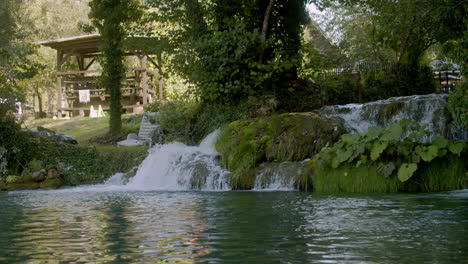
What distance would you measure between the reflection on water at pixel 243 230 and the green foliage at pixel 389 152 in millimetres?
879

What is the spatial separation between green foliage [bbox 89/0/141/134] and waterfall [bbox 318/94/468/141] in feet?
28.5

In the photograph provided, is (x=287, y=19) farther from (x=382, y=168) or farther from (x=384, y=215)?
(x=384, y=215)

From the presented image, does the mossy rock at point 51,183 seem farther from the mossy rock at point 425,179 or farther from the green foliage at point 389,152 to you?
the mossy rock at point 425,179

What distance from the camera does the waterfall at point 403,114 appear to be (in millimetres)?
13289

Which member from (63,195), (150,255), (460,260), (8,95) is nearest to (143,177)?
(63,195)

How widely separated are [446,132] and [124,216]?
899cm

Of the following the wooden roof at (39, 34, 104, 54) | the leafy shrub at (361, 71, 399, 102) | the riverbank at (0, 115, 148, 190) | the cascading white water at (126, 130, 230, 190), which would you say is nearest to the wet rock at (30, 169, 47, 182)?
the riverbank at (0, 115, 148, 190)

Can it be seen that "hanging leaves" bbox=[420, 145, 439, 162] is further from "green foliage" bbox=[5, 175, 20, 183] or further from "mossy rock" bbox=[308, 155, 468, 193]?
"green foliage" bbox=[5, 175, 20, 183]

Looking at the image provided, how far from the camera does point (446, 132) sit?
1291 cm

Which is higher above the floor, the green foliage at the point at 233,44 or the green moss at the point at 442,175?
the green foliage at the point at 233,44

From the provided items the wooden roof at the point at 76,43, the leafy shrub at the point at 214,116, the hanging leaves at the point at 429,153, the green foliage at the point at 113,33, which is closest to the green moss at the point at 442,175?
the hanging leaves at the point at 429,153

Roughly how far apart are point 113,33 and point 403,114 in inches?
419

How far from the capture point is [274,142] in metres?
12.2

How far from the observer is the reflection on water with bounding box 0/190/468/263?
4.38m
